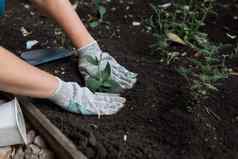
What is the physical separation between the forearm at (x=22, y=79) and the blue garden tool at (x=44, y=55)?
0.32 meters

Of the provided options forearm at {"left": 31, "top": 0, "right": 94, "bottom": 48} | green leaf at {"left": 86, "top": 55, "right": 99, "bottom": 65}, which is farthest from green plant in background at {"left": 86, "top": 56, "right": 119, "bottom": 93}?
forearm at {"left": 31, "top": 0, "right": 94, "bottom": 48}

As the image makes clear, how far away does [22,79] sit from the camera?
1.80 meters

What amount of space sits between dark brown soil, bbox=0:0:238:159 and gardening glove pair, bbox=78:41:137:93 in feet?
0.13

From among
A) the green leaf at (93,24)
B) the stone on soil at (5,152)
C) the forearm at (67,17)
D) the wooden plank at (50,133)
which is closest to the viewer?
the wooden plank at (50,133)

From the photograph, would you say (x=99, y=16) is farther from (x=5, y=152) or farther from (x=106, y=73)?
(x=5, y=152)

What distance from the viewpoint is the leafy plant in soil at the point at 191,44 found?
2.04 m

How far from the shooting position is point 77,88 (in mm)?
1926

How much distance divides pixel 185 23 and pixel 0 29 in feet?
2.79

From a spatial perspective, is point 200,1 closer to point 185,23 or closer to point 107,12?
point 185,23

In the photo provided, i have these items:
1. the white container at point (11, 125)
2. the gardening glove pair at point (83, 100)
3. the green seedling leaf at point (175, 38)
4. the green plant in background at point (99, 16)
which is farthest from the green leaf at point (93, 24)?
the white container at point (11, 125)

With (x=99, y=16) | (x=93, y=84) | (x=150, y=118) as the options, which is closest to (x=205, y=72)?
(x=150, y=118)

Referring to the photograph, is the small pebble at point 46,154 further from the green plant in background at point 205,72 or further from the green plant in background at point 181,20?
the green plant in background at point 181,20

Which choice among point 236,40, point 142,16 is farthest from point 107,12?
point 236,40

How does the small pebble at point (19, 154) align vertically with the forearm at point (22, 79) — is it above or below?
below
